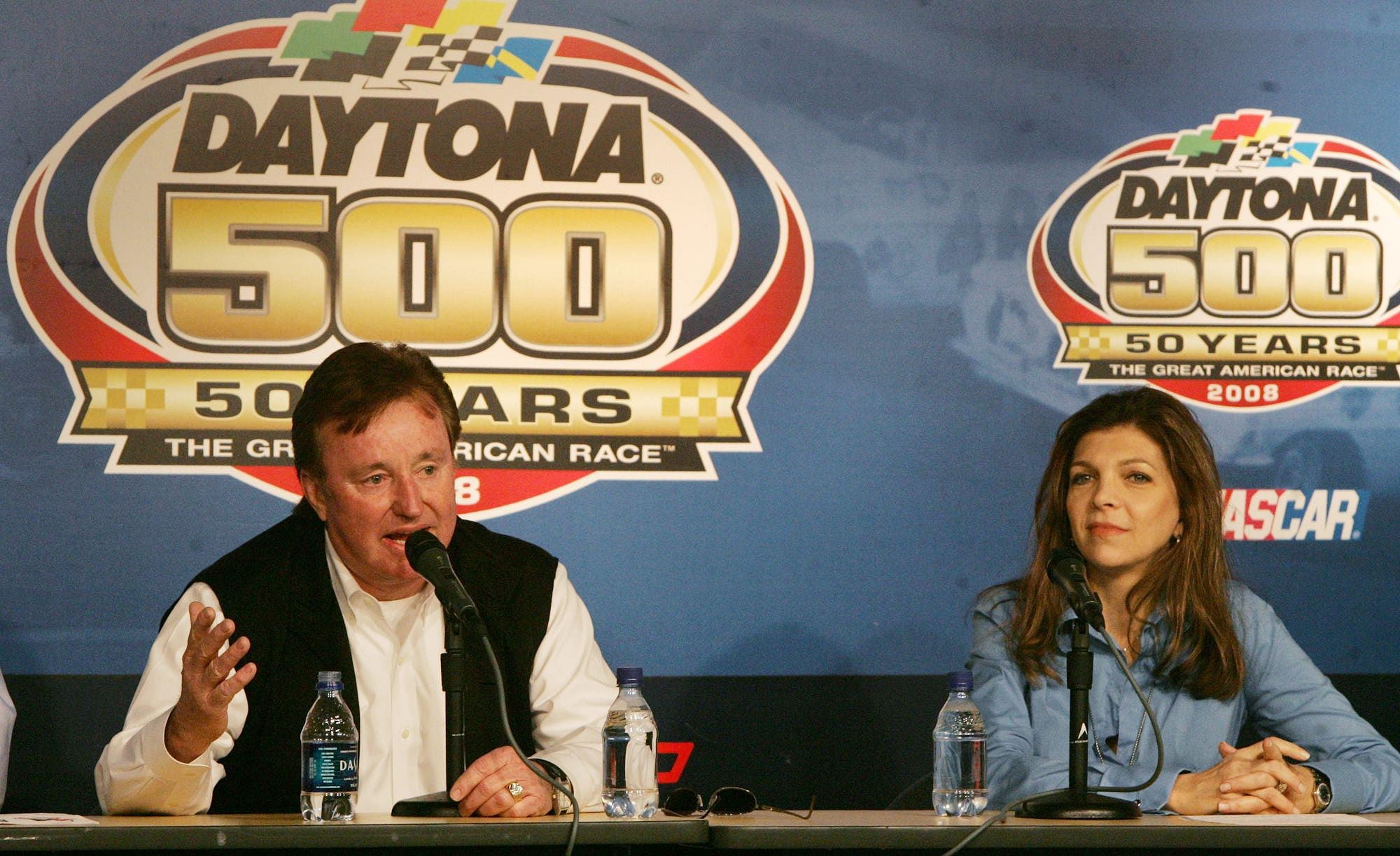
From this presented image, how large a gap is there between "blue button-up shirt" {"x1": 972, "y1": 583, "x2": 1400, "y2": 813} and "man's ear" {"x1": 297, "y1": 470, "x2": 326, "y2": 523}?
121cm

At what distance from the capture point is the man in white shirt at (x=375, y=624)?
2.49 m

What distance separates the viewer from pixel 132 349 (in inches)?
126

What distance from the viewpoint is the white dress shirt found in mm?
2422

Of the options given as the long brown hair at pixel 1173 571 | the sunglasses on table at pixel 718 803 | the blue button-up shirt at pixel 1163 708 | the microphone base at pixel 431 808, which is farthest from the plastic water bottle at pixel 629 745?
the long brown hair at pixel 1173 571

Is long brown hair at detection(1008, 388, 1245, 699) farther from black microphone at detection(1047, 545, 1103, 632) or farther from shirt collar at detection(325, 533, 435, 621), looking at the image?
shirt collar at detection(325, 533, 435, 621)

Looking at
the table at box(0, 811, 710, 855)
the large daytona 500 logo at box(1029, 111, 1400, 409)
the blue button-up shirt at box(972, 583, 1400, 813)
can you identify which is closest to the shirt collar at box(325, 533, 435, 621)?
the table at box(0, 811, 710, 855)

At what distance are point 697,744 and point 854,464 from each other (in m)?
0.71

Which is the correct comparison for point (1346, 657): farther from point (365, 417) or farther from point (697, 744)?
point (365, 417)

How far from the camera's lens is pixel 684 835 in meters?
2.04

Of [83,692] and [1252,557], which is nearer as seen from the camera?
[83,692]

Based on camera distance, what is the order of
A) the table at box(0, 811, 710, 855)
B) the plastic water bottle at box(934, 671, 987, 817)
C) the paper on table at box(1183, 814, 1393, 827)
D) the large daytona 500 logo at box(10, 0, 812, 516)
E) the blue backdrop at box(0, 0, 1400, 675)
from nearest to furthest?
the table at box(0, 811, 710, 855) < the paper on table at box(1183, 814, 1393, 827) < the plastic water bottle at box(934, 671, 987, 817) < the large daytona 500 logo at box(10, 0, 812, 516) < the blue backdrop at box(0, 0, 1400, 675)

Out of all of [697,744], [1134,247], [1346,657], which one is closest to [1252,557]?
[1346,657]

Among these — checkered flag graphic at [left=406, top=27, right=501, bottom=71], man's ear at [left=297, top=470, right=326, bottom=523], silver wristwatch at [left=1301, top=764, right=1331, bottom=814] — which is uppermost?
checkered flag graphic at [left=406, top=27, right=501, bottom=71]

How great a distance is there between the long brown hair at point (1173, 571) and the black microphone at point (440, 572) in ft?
3.78
